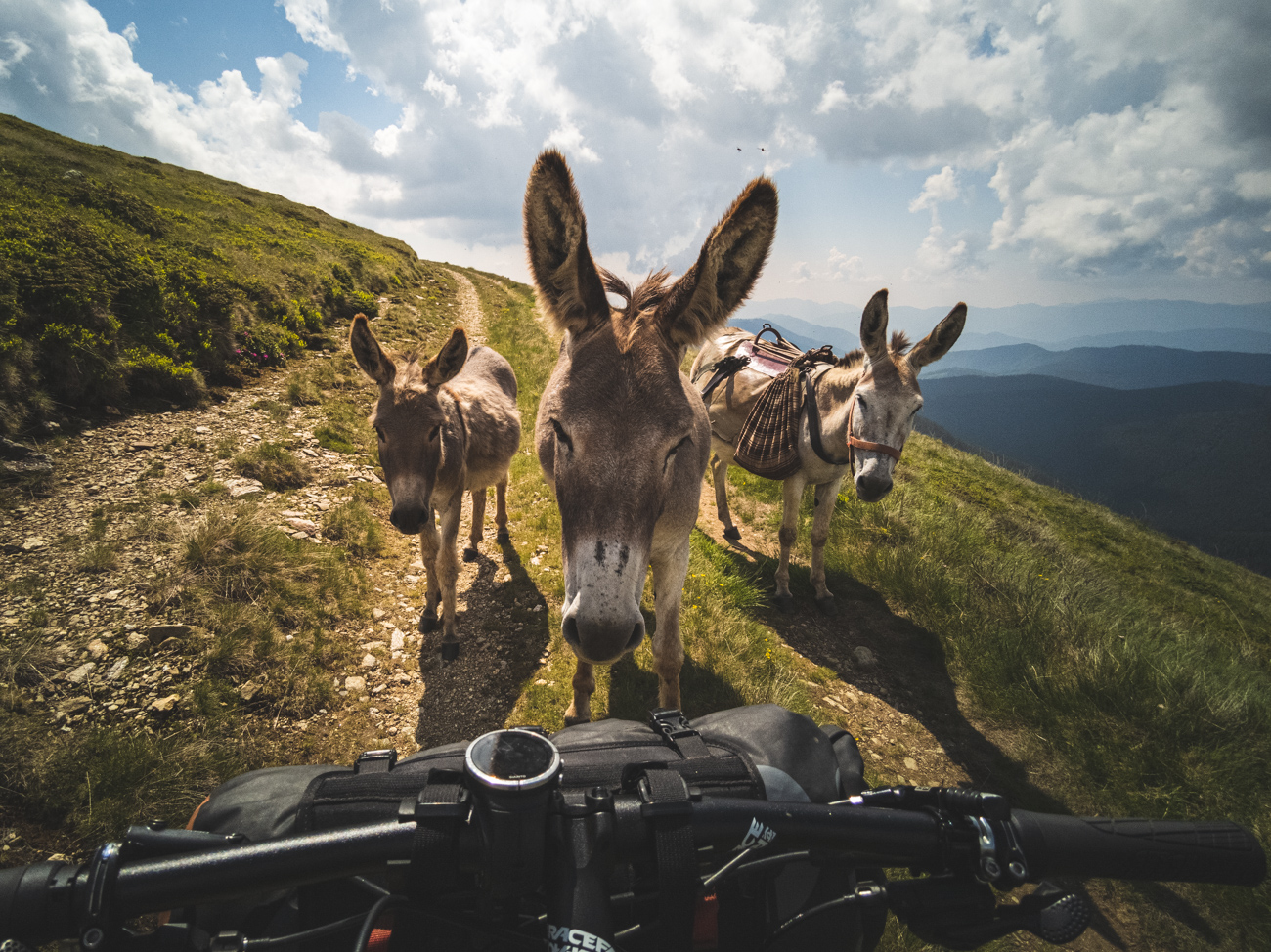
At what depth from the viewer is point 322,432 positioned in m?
7.49

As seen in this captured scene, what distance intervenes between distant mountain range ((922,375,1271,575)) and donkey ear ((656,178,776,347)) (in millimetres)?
41297

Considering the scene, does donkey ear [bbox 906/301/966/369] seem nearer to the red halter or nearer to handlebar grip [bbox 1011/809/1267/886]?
the red halter

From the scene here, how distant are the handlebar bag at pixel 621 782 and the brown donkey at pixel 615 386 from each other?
390 mm

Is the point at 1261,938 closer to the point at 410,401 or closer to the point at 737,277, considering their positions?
the point at 737,277

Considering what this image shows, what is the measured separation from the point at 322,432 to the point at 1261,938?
1058 cm

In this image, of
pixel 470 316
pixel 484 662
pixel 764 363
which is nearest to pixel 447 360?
pixel 484 662

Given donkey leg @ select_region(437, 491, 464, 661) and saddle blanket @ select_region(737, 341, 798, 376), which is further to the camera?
saddle blanket @ select_region(737, 341, 798, 376)

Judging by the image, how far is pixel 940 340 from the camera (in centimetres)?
505

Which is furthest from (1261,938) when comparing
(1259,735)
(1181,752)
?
(1259,735)

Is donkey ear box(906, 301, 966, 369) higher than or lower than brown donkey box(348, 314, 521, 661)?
higher

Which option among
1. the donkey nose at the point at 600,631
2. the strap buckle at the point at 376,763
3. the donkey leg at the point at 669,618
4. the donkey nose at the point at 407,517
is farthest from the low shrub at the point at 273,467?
the donkey nose at the point at 600,631

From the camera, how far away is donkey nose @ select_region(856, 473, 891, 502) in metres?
4.77

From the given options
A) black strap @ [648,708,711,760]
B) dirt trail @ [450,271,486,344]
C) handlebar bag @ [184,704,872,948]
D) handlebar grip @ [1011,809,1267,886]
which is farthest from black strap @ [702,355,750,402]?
dirt trail @ [450,271,486,344]

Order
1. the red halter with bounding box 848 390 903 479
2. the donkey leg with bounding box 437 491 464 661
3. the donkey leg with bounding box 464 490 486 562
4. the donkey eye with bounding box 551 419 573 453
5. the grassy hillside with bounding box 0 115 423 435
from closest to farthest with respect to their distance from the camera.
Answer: the donkey eye with bounding box 551 419 573 453 → the donkey leg with bounding box 437 491 464 661 → the red halter with bounding box 848 390 903 479 → the grassy hillside with bounding box 0 115 423 435 → the donkey leg with bounding box 464 490 486 562
